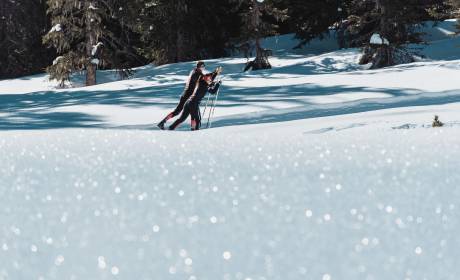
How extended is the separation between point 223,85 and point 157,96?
2459mm

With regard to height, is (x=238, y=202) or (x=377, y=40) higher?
(x=377, y=40)

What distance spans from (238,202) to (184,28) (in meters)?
27.4

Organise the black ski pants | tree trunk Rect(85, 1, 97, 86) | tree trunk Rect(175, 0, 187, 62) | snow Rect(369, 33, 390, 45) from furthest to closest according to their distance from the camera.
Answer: tree trunk Rect(175, 0, 187, 62)
tree trunk Rect(85, 1, 97, 86)
snow Rect(369, 33, 390, 45)
the black ski pants

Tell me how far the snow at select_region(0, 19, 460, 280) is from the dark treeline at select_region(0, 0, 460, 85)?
41.4 ft

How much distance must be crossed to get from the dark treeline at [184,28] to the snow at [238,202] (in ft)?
41.4

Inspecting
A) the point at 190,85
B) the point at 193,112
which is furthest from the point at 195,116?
the point at 190,85

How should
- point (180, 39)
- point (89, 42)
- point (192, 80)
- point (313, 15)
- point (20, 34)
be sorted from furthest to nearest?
point (20, 34) → point (180, 39) → point (313, 15) → point (89, 42) → point (192, 80)

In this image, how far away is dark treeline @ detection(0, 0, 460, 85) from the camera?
2647cm

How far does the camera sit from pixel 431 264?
4.16 m

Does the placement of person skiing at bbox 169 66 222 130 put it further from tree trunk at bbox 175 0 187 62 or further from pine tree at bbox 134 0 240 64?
tree trunk at bbox 175 0 187 62

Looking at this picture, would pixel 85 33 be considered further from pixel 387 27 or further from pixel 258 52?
pixel 387 27

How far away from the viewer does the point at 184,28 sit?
107 feet

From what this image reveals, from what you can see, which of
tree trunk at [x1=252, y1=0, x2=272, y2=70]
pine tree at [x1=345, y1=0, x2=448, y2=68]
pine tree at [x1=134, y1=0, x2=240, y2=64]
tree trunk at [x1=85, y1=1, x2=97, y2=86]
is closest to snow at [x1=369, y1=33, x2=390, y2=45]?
pine tree at [x1=345, y1=0, x2=448, y2=68]

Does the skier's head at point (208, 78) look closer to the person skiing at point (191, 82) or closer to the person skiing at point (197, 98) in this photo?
the person skiing at point (197, 98)
